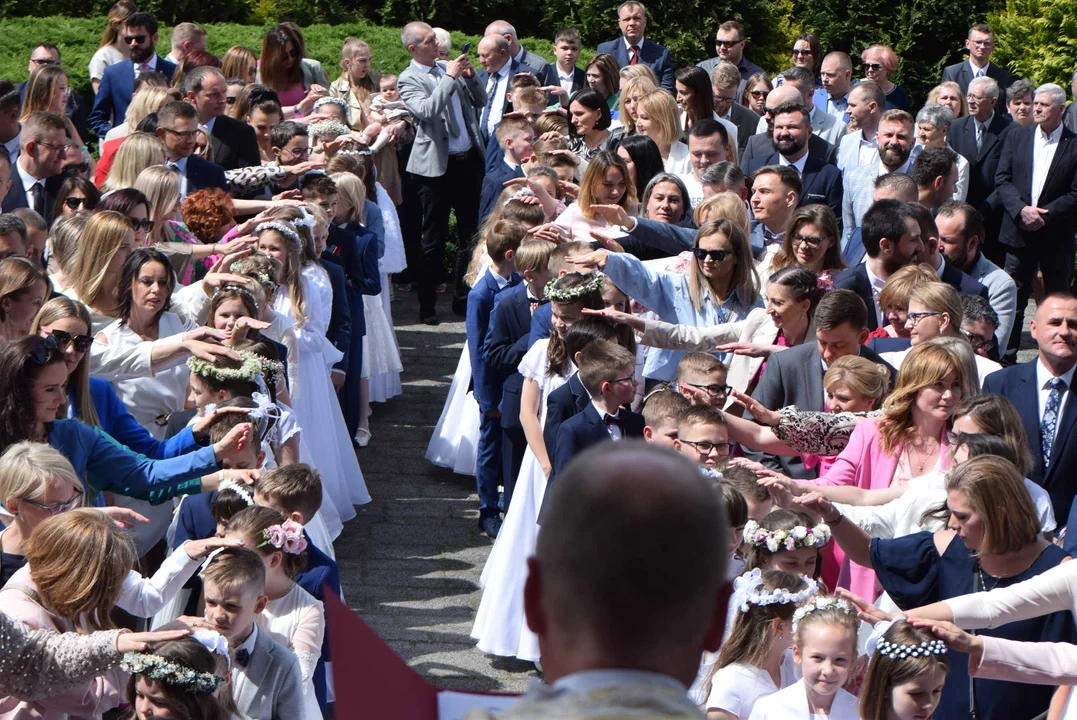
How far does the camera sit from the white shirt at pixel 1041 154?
1216 cm

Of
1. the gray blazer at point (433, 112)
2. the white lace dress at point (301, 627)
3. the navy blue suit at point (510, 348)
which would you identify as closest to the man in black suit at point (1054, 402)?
the navy blue suit at point (510, 348)

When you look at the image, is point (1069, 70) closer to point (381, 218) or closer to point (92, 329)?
point (381, 218)

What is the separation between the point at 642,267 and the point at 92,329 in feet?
9.19

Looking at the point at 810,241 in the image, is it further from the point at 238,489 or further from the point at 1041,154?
the point at 1041,154

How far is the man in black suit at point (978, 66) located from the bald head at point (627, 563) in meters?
13.8

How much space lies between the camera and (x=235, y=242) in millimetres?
7832

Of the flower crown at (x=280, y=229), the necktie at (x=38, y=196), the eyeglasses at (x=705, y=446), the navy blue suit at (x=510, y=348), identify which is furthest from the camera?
the necktie at (x=38, y=196)

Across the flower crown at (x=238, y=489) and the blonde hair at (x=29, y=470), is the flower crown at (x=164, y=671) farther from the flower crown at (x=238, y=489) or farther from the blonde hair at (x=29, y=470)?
the flower crown at (x=238, y=489)

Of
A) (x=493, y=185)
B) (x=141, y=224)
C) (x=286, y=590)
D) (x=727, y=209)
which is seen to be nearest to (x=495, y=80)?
(x=493, y=185)

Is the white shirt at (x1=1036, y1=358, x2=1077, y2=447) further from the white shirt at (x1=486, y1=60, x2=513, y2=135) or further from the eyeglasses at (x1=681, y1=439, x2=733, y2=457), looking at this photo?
the white shirt at (x1=486, y1=60, x2=513, y2=135)

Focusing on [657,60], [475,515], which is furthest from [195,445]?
[657,60]

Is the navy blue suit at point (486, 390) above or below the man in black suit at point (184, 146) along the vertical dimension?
below

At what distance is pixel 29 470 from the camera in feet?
16.7

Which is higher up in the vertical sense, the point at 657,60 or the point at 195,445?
the point at 657,60
